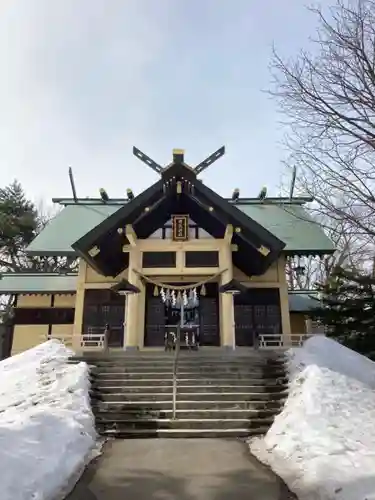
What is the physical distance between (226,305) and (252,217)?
6.75m

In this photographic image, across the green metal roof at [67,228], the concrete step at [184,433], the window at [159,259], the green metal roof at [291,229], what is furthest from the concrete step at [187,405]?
the green metal roof at [67,228]

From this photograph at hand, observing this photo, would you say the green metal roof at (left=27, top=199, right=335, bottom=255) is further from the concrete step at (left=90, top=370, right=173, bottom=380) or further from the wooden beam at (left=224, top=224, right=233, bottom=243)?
the concrete step at (left=90, top=370, right=173, bottom=380)

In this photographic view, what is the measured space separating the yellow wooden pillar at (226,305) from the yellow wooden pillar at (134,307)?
2781mm

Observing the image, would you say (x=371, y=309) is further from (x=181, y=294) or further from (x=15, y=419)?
(x=15, y=419)

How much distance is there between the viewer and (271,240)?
13555 mm

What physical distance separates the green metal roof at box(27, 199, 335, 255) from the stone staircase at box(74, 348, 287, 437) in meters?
6.48

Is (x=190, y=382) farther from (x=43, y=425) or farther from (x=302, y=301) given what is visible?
(x=302, y=301)

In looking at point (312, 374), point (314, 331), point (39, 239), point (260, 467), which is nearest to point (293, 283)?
point (314, 331)

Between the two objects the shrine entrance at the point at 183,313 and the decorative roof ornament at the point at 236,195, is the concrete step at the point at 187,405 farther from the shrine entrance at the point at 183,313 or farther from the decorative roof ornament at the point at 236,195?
the decorative roof ornament at the point at 236,195

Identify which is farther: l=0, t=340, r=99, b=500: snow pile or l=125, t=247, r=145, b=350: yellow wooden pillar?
l=125, t=247, r=145, b=350: yellow wooden pillar

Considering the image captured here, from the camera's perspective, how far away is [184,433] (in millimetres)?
7945

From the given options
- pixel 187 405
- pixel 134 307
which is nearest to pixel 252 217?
pixel 134 307

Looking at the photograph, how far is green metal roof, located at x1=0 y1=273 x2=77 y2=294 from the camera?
17.8 m

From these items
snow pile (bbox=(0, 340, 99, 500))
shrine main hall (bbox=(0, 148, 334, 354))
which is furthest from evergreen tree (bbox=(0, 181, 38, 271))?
snow pile (bbox=(0, 340, 99, 500))
